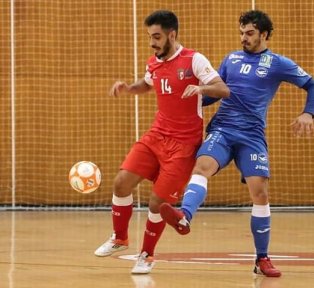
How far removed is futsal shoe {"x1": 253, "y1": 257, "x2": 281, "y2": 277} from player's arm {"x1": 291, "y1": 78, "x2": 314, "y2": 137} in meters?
1.00

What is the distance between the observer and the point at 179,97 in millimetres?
7312

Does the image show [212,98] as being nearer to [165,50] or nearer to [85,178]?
[165,50]

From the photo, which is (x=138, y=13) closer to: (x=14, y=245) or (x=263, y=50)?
(x=14, y=245)

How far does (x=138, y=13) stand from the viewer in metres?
14.5

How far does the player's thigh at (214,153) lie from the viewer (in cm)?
Answer: 709

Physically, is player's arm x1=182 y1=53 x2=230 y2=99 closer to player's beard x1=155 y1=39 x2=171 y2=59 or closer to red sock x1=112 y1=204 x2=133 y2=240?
player's beard x1=155 y1=39 x2=171 y2=59

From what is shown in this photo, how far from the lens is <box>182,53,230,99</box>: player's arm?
6.88 metres

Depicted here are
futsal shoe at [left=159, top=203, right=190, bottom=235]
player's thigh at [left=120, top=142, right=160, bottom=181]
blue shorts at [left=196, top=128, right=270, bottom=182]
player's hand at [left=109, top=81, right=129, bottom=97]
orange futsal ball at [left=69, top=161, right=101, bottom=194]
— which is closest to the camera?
futsal shoe at [left=159, top=203, right=190, bottom=235]

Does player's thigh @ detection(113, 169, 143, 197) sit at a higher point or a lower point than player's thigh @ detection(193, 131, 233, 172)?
lower

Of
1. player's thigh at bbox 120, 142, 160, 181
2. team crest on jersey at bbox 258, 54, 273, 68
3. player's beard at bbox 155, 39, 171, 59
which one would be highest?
player's beard at bbox 155, 39, 171, 59

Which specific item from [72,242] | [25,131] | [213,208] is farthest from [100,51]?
[72,242]

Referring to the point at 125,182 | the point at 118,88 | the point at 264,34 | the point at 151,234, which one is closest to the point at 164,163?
the point at 125,182

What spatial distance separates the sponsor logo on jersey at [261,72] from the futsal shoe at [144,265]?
1.64 meters

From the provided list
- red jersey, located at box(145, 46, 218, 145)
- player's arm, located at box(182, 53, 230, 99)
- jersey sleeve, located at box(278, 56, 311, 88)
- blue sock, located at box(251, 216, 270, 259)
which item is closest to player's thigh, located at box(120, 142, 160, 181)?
red jersey, located at box(145, 46, 218, 145)
